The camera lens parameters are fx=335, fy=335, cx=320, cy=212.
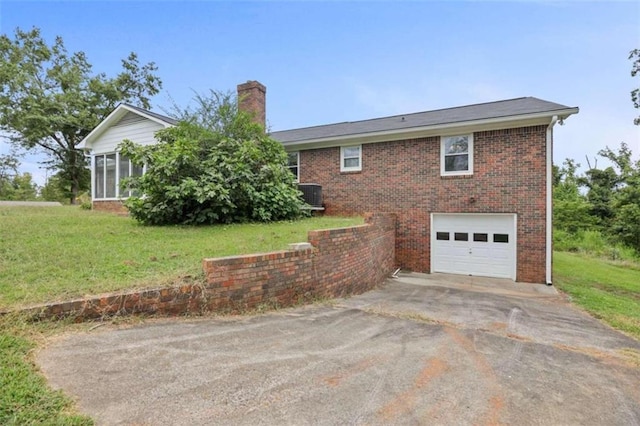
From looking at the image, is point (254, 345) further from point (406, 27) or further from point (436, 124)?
point (406, 27)

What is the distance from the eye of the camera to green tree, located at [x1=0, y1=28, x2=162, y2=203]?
22.0 m

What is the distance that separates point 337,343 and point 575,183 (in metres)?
34.5

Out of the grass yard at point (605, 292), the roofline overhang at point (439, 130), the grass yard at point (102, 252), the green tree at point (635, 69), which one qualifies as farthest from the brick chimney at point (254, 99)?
the green tree at point (635, 69)

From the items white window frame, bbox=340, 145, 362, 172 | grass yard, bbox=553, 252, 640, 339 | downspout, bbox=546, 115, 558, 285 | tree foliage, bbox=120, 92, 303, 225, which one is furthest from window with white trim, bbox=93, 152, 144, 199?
→ grass yard, bbox=553, 252, 640, 339

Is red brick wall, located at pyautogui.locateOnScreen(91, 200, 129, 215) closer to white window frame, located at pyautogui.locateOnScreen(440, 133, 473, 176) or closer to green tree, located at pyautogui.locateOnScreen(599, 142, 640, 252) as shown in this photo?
white window frame, located at pyautogui.locateOnScreen(440, 133, 473, 176)

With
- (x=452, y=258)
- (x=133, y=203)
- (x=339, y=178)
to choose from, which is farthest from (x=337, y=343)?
(x=339, y=178)

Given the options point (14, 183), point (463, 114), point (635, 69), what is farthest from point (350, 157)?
point (14, 183)

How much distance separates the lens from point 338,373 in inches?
115

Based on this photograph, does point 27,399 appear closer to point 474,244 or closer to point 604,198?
point 474,244

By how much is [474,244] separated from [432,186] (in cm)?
229

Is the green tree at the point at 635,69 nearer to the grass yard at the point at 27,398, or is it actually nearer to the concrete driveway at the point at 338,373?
the concrete driveway at the point at 338,373

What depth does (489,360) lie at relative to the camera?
3543 mm

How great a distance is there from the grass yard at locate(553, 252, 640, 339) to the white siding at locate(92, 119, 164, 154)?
1440 cm

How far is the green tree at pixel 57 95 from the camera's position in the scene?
2195 cm
